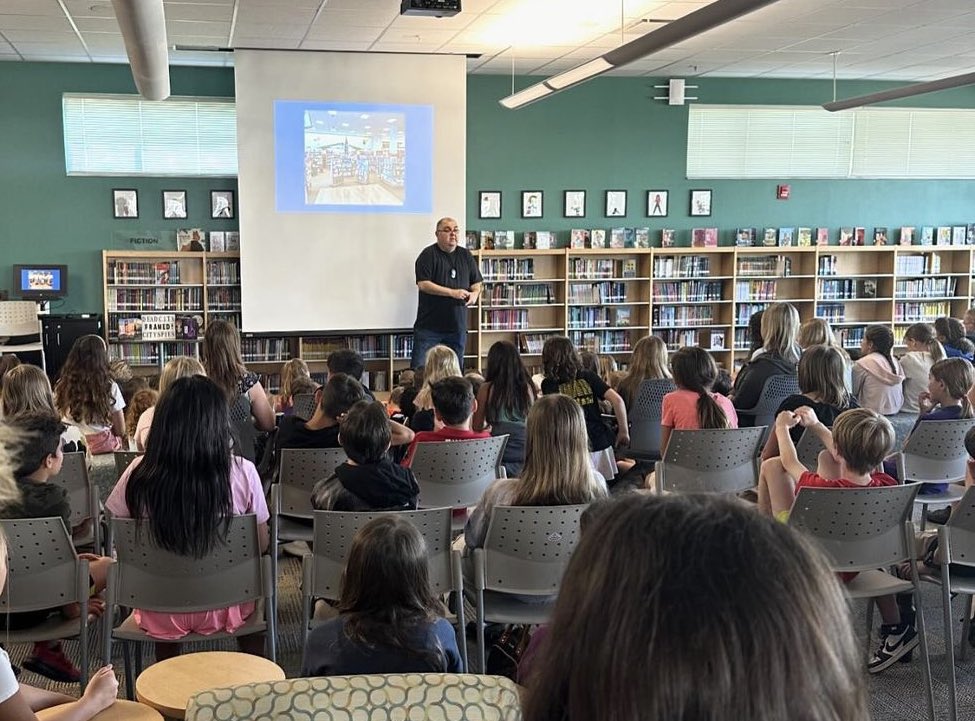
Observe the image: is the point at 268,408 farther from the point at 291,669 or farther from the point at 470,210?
the point at 470,210

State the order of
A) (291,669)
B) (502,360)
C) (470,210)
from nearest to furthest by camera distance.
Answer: (291,669) → (502,360) → (470,210)

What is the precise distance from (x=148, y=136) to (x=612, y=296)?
210 inches

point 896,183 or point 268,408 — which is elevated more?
point 896,183

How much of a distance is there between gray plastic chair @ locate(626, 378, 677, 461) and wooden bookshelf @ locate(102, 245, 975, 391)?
A: 413 centimetres

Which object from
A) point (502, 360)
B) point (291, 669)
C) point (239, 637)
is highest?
point (502, 360)

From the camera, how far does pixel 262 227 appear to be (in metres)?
9.41

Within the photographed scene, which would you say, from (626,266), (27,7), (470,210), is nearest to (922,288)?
(626,266)

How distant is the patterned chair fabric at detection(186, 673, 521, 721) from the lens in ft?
5.25

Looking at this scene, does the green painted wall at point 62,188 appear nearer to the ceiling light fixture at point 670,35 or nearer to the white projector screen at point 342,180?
the white projector screen at point 342,180

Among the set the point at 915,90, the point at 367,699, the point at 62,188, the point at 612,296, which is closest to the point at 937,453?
the point at 367,699

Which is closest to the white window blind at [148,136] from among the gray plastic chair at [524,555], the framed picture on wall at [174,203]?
the framed picture on wall at [174,203]

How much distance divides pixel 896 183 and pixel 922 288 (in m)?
1.34

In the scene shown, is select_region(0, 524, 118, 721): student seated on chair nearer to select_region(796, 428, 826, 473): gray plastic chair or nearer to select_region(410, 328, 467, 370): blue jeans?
select_region(796, 428, 826, 473): gray plastic chair

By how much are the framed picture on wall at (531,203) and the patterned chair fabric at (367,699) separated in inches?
369
